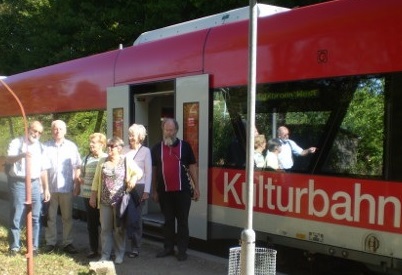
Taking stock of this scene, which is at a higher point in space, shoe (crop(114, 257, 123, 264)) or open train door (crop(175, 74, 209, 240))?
open train door (crop(175, 74, 209, 240))

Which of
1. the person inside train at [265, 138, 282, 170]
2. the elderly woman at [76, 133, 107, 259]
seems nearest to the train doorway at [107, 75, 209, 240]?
the person inside train at [265, 138, 282, 170]

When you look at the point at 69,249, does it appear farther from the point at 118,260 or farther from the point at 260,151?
the point at 260,151

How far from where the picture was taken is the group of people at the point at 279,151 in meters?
5.61

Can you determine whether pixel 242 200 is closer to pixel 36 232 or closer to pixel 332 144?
pixel 332 144

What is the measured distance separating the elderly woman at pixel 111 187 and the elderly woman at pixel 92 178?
0.83ft

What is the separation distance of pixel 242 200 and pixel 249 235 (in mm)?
2167

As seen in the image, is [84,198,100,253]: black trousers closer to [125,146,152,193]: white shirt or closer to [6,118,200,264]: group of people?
[6,118,200,264]: group of people

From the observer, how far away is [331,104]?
532 cm

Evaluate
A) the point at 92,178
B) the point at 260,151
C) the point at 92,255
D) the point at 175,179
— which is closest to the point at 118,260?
the point at 92,255

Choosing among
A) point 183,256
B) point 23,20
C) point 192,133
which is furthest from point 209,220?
point 23,20

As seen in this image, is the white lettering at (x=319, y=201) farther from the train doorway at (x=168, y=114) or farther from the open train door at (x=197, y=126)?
the train doorway at (x=168, y=114)

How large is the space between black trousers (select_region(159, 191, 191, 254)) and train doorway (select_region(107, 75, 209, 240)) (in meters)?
0.37

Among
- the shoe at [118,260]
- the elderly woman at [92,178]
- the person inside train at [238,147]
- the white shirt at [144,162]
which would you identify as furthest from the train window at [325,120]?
the shoe at [118,260]

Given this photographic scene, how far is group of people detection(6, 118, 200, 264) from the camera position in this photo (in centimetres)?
602
